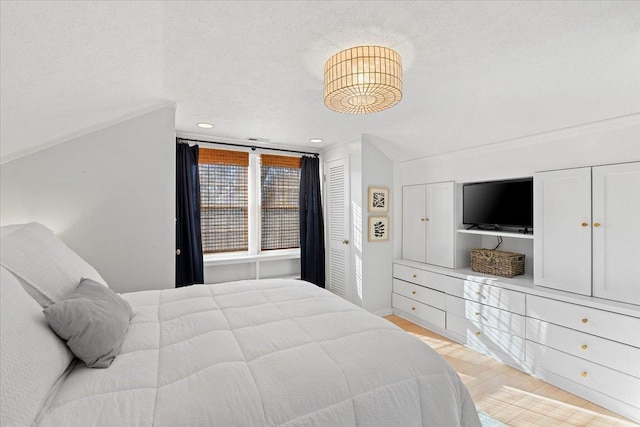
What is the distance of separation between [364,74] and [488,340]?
2732mm

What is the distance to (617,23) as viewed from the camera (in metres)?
1.49

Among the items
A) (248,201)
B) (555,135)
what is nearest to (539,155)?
(555,135)

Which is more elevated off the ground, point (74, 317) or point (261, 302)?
point (74, 317)

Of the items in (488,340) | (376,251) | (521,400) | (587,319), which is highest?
(376,251)

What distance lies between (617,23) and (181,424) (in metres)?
2.49

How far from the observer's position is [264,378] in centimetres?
106

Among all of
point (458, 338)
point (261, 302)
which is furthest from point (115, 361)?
point (458, 338)

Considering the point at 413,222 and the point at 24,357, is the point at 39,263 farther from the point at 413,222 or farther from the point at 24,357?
the point at 413,222

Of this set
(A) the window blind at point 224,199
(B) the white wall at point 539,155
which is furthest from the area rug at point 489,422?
(A) the window blind at point 224,199

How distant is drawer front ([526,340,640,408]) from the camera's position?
2.05 meters

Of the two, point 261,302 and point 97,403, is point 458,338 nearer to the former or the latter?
point 261,302

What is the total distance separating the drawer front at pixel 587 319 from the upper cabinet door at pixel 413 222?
1.40 metres

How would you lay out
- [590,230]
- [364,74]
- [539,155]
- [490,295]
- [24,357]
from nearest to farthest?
[24,357]
[364,74]
[590,230]
[539,155]
[490,295]

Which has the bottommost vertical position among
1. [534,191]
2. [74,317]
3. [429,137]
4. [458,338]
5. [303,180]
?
[458,338]
